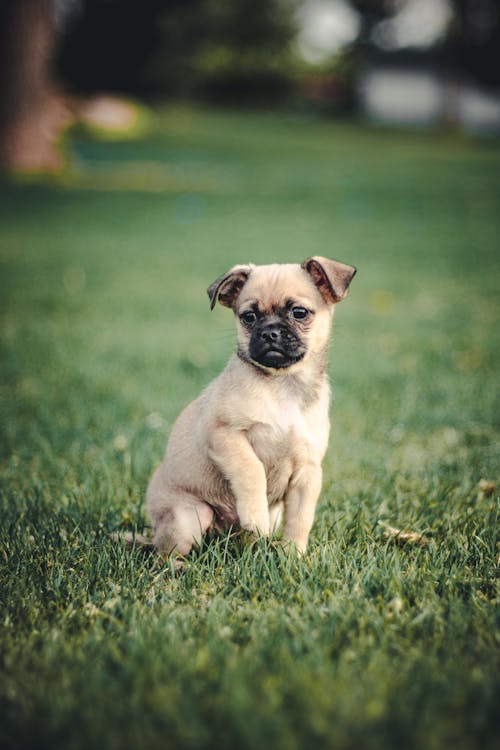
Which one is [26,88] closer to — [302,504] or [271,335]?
[271,335]

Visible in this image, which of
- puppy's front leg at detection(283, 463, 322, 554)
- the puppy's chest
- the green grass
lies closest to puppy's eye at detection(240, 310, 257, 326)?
the puppy's chest

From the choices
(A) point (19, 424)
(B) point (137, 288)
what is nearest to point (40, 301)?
(B) point (137, 288)

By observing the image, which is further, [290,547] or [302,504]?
[302,504]

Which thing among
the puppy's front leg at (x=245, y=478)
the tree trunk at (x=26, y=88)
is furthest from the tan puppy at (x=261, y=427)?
the tree trunk at (x=26, y=88)

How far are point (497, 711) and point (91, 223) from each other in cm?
1378

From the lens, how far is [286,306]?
3.30m

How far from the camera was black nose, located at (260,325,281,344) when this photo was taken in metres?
3.07

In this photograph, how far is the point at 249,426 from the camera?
3.00m

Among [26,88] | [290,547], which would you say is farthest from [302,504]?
[26,88]

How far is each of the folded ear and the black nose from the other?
0.39 meters

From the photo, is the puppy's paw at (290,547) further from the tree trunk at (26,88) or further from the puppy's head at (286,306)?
the tree trunk at (26,88)

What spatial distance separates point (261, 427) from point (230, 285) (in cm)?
86

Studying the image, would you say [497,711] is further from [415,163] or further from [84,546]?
[415,163]

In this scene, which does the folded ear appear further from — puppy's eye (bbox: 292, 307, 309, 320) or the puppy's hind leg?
the puppy's hind leg
